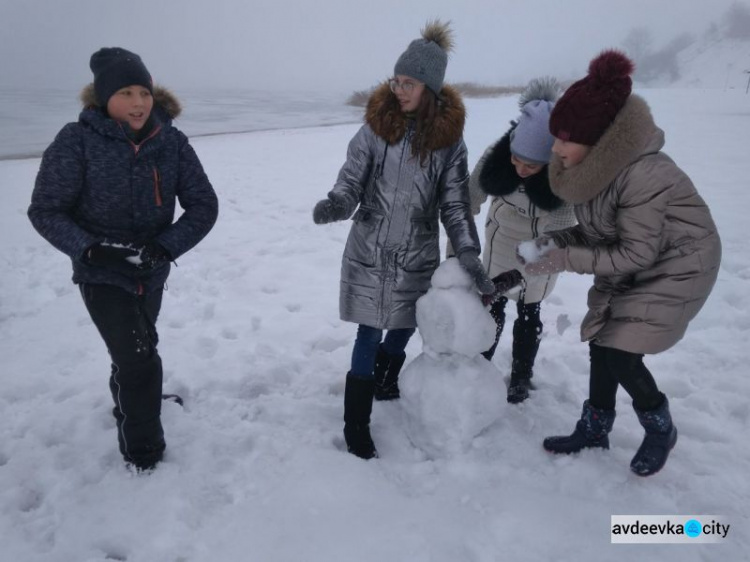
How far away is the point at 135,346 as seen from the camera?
2105mm

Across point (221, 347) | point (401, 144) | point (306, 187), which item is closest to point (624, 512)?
point (401, 144)

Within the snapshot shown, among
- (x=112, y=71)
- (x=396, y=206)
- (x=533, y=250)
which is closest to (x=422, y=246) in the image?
(x=396, y=206)

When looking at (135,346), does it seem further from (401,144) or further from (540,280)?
(540,280)

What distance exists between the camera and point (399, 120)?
2162 mm

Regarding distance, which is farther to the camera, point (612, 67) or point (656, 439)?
point (656, 439)

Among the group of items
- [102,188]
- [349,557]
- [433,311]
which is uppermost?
[102,188]

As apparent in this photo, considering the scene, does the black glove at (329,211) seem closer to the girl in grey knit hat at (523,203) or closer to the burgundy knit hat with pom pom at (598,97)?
the girl in grey knit hat at (523,203)

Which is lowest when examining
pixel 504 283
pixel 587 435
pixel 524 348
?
pixel 587 435

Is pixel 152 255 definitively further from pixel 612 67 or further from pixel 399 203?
pixel 612 67

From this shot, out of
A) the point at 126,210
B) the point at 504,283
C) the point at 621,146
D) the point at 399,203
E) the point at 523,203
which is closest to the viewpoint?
the point at 621,146

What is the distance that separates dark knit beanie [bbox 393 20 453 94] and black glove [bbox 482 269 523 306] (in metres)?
0.96

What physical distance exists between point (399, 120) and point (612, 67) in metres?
0.87

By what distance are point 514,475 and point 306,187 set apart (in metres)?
6.45

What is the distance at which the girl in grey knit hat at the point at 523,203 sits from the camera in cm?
230
